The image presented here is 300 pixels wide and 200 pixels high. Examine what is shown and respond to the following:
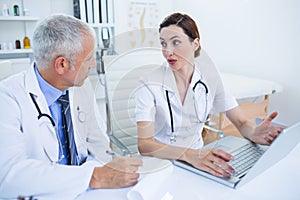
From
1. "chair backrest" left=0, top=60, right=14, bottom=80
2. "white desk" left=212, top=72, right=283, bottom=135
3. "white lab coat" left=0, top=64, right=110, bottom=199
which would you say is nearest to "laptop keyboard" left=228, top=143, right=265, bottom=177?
"white lab coat" left=0, top=64, right=110, bottom=199

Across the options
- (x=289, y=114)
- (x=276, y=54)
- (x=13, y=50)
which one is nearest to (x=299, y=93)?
(x=289, y=114)

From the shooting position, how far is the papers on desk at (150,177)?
65 cm

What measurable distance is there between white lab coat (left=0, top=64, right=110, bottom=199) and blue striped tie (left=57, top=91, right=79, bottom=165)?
0.06 ft

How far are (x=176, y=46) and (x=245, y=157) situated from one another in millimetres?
482

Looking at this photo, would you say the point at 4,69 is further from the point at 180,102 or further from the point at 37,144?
the point at 180,102

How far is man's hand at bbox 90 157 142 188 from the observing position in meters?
0.70

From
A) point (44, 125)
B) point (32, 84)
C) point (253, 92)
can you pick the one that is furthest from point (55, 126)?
point (253, 92)

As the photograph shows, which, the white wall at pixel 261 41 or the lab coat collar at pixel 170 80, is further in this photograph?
the white wall at pixel 261 41

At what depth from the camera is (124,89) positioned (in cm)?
135

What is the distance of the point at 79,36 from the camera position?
82 cm

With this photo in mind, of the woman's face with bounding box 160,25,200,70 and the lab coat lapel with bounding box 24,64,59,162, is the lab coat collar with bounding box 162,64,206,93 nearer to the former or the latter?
the woman's face with bounding box 160,25,200,70

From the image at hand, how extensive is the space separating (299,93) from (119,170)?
5.81ft

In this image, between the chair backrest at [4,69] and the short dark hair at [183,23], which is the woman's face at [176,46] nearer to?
the short dark hair at [183,23]

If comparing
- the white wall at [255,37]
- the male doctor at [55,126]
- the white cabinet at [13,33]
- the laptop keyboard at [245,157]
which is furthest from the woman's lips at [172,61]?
the white cabinet at [13,33]
